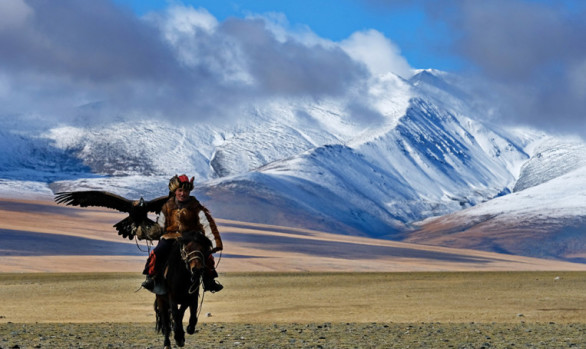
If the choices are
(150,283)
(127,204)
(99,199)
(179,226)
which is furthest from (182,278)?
(99,199)

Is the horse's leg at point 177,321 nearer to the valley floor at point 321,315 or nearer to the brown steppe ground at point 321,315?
the valley floor at point 321,315

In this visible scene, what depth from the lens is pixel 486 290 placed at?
53625 mm

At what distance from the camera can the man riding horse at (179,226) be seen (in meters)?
18.1

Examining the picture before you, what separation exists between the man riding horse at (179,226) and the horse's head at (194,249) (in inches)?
6.8

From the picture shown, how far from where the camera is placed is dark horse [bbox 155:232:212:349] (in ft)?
57.8

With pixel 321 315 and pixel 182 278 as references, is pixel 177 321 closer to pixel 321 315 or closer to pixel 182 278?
pixel 182 278

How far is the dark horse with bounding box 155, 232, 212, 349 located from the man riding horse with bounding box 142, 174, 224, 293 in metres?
0.15

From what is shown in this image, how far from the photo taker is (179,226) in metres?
18.1

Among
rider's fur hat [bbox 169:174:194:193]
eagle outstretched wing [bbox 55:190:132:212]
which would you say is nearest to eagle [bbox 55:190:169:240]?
eagle outstretched wing [bbox 55:190:132:212]

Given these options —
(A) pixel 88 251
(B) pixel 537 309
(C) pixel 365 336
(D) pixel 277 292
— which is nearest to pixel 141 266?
(A) pixel 88 251

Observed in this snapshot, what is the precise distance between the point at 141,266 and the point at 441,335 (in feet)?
290

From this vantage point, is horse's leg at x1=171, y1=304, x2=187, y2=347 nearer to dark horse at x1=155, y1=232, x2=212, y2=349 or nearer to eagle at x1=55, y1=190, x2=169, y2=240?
dark horse at x1=155, y1=232, x2=212, y2=349

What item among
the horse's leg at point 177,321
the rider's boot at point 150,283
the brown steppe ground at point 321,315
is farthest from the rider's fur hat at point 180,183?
the brown steppe ground at point 321,315

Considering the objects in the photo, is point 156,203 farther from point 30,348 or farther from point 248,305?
point 248,305
